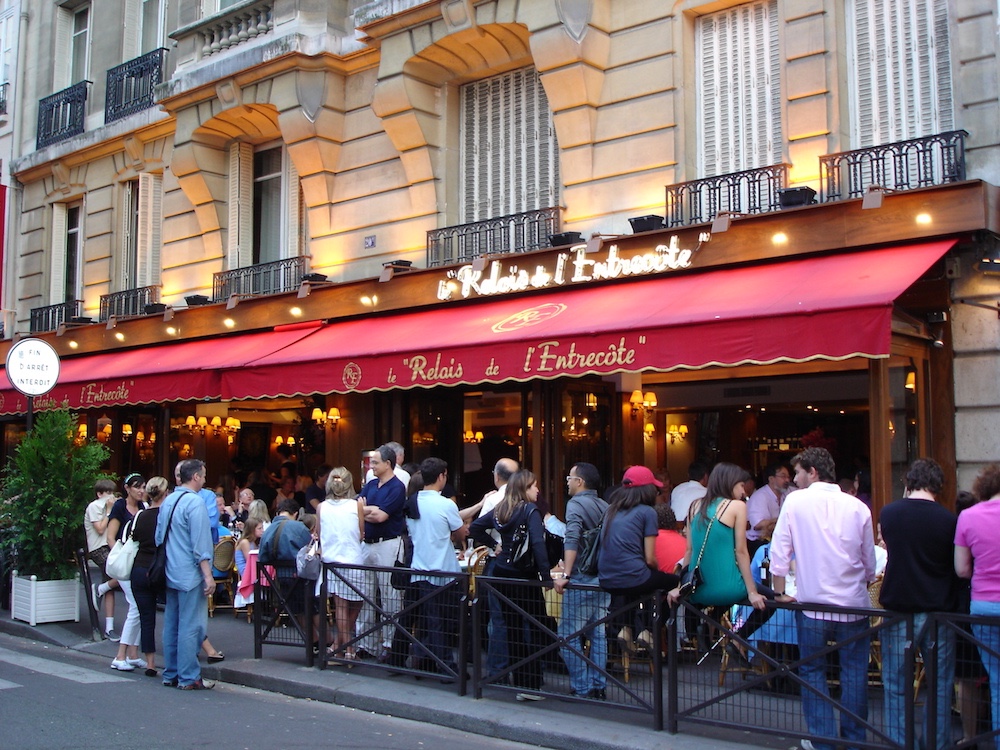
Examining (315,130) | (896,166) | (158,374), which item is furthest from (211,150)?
(896,166)

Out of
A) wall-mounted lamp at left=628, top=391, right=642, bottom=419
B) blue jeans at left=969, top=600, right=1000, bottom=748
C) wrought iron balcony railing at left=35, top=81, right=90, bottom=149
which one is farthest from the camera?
wrought iron balcony railing at left=35, top=81, right=90, bottom=149

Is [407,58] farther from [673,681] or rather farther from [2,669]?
[673,681]

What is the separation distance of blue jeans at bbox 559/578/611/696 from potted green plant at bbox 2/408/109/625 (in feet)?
19.6

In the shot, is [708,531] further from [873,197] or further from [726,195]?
[726,195]

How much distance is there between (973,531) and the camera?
571 centimetres

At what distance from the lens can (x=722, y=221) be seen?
33.7 feet

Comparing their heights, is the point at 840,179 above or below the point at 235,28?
below

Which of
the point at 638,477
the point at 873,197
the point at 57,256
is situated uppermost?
the point at 57,256

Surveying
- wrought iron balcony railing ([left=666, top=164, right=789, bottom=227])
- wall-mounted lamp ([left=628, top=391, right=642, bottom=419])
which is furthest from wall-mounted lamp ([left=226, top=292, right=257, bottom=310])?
wrought iron balcony railing ([left=666, top=164, right=789, bottom=227])

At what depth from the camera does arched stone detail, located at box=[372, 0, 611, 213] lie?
39.6ft

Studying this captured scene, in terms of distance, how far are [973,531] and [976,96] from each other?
5355 millimetres

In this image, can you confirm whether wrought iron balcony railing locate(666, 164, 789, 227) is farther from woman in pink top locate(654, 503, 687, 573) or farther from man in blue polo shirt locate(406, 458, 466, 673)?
man in blue polo shirt locate(406, 458, 466, 673)

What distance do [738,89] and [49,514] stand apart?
28.2 feet

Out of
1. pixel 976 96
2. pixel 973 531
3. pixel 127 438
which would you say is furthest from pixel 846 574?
pixel 127 438
